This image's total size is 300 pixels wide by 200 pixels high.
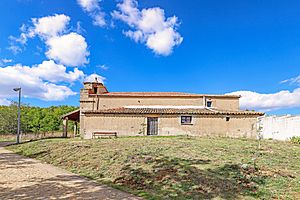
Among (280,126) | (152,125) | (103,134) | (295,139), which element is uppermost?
(280,126)

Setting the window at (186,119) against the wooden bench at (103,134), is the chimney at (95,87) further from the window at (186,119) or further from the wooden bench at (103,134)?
the window at (186,119)

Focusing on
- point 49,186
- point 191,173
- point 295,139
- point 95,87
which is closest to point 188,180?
point 191,173

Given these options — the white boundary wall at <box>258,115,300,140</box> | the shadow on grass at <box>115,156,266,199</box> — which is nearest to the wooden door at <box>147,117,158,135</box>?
the white boundary wall at <box>258,115,300,140</box>

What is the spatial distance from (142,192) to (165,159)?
3.24 meters

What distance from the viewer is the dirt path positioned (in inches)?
239

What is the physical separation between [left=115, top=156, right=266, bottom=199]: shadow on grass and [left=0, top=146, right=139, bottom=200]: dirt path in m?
0.86

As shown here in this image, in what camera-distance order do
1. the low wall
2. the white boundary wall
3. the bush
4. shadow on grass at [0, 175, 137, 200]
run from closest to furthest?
shadow on grass at [0, 175, 137, 200]
the bush
the white boundary wall
the low wall

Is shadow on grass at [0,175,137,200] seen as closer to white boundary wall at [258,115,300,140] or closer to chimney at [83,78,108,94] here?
white boundary wall at [258,115,300,140]

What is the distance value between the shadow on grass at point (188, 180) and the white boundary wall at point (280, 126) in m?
11.4

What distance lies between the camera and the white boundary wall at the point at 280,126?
1811cm

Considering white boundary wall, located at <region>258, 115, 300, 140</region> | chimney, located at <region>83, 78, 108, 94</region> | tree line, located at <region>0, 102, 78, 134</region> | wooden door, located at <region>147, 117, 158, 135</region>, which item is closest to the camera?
white boundary wall, located at <region>258, 115, 300, 140</region>

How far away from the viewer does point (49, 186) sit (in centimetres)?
699

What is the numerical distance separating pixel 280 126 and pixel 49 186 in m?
18.7

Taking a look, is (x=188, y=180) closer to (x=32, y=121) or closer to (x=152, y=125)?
(x=152, y=125)
